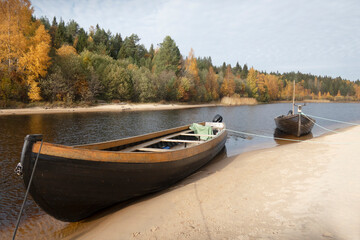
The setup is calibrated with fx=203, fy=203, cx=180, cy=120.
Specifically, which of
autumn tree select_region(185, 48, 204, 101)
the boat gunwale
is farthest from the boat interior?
autumn tree select_region(185, 48, 204, 101)

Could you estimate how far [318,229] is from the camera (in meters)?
3.55

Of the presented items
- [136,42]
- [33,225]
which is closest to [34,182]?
[33,225]

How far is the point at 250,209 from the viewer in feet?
14.8

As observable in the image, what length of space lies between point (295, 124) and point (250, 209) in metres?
13.6

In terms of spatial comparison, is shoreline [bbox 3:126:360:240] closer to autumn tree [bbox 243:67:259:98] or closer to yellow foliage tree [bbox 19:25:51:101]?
yellow foliage tree [bbox 19:25:51:101]

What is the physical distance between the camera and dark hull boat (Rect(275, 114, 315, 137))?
51.3 feet

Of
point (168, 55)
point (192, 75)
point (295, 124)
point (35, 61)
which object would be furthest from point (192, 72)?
point (295, 124)

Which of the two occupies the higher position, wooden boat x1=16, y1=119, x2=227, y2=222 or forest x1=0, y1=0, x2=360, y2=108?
forest x1=0, y1=0, x2=360, y2=108

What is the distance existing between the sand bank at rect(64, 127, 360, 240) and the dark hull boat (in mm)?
9047

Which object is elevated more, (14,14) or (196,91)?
(14,14)

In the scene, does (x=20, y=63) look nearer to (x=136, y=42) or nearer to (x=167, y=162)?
(x=167, y=162)

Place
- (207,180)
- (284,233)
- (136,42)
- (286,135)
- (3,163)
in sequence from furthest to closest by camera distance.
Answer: (136,42) → (286,135) → (3,163) → (207,180) → (284,233)

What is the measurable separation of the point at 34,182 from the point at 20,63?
1352 inches

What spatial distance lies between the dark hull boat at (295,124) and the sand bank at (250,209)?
9047 millimetres
